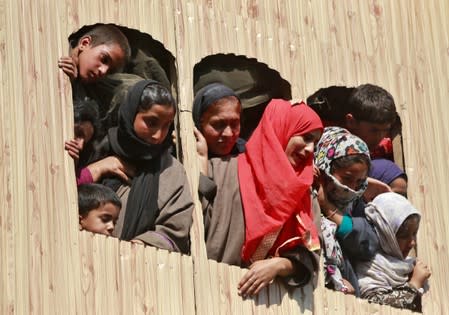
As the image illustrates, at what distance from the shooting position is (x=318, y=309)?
10.2 meters

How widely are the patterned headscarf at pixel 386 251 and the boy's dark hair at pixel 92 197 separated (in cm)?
162

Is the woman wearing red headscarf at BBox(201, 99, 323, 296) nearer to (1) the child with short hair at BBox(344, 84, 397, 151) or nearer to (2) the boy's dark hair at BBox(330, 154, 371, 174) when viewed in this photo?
(2) the boy's dark hair at BBox(330, 154, 371, 174)

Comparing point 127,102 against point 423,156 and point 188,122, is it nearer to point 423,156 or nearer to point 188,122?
point 188,122

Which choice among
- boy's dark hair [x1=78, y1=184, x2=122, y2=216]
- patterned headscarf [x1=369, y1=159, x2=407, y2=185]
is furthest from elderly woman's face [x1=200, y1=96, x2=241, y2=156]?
patterned headscarf [x1=369, y1=159, x2=407, y2=185]

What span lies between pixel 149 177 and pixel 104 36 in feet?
2.28

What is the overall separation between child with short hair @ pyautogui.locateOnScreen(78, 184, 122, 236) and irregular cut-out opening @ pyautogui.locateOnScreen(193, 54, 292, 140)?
3.23ft

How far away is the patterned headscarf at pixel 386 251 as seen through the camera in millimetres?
10570

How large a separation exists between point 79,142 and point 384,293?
1935 millimetres

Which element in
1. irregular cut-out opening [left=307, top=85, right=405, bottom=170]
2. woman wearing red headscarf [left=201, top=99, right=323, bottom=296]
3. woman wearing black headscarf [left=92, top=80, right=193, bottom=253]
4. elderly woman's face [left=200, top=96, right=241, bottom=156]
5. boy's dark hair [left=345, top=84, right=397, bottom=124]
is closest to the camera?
woman wearing black headscarf [left=92, top=80, right=193, bottom=253]

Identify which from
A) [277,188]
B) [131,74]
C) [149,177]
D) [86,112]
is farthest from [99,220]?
[277,188]

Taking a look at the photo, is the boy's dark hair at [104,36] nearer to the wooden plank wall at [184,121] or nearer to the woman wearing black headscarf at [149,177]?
the wooden plank wall at [184,121]

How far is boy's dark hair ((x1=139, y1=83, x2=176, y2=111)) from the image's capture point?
9.73 meters

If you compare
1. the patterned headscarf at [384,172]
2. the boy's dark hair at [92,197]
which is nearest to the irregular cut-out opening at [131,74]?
the boy's dark hair at [92,197]

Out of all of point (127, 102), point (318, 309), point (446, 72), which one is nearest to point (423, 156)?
point (446, 72)
